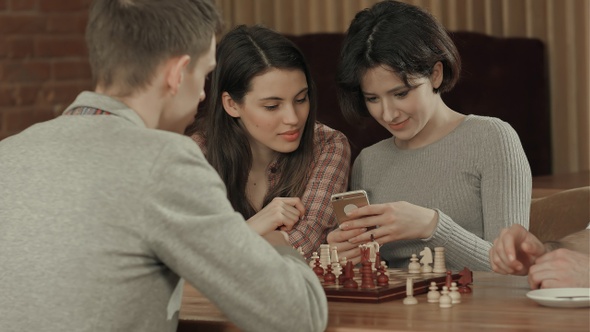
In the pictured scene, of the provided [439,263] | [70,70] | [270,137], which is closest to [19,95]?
[70,70]

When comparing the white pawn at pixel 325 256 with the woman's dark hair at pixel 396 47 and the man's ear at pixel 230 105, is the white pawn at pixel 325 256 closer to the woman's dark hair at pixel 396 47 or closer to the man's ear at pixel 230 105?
the woman's dark hair at pixel 396 47

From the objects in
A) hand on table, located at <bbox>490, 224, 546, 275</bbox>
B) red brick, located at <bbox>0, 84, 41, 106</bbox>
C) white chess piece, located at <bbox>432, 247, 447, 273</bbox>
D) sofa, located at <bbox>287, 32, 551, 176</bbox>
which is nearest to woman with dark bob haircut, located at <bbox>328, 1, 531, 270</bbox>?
white chess piece, located at <bbox>432, 247, 447, 273</bbox>

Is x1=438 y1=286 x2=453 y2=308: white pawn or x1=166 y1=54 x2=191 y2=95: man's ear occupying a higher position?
x1=166 y1=54 x2=191 y2=95: man's ear

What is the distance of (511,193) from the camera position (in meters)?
2.70

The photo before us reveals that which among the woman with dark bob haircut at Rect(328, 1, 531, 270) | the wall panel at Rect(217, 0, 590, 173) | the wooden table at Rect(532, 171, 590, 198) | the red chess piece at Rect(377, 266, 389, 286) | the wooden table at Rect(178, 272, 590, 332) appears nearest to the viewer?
the wooden table at Rect(178, 272, 590, 332)

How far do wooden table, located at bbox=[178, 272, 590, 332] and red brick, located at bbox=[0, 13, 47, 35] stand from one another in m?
2.96

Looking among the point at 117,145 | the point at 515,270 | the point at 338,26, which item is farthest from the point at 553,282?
the point at 338,26

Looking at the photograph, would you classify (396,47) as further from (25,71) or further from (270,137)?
(25,71)

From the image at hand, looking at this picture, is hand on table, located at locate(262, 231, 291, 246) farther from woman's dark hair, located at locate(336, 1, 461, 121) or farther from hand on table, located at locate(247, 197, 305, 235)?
woman's dark hair, located at locate(336, 1, 461, 121)

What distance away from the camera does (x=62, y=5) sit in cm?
490

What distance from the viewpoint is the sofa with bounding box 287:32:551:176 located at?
4723 millimetres

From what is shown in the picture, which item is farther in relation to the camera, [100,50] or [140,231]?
[100,50]

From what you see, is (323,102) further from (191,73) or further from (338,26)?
(191,73)

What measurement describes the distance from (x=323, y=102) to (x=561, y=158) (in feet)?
3.81
